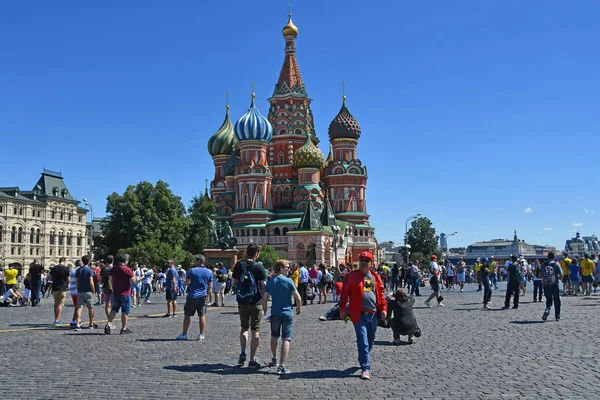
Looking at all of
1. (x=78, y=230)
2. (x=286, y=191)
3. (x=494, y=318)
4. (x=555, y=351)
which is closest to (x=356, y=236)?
(x=286, y=191)

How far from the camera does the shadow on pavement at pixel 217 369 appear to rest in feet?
28.6

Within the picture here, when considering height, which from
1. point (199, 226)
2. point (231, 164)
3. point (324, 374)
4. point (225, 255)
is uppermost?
point (231, 164)

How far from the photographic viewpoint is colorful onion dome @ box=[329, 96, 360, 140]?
72.1 meters

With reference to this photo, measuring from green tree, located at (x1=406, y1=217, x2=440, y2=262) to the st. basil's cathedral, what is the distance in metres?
21.7

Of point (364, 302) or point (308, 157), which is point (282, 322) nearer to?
point (364, 302)

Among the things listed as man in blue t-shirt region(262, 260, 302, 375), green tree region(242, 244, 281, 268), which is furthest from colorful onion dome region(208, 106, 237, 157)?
man in blue t-shirt region(262, 260, 302, 375)

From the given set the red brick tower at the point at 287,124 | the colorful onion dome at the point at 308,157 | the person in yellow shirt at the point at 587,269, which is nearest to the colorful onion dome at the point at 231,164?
the red brick tower at the point at 287,124

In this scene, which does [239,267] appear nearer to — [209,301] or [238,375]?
[238,375]

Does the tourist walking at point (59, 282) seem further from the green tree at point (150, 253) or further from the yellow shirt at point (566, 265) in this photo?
the green tree at point (150, 253)

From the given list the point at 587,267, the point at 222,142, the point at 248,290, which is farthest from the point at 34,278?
the point at 222,142

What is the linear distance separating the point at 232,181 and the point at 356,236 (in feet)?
56.2

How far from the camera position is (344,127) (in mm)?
72188

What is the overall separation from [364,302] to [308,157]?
198 ft

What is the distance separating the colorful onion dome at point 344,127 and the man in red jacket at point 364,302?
210ft
